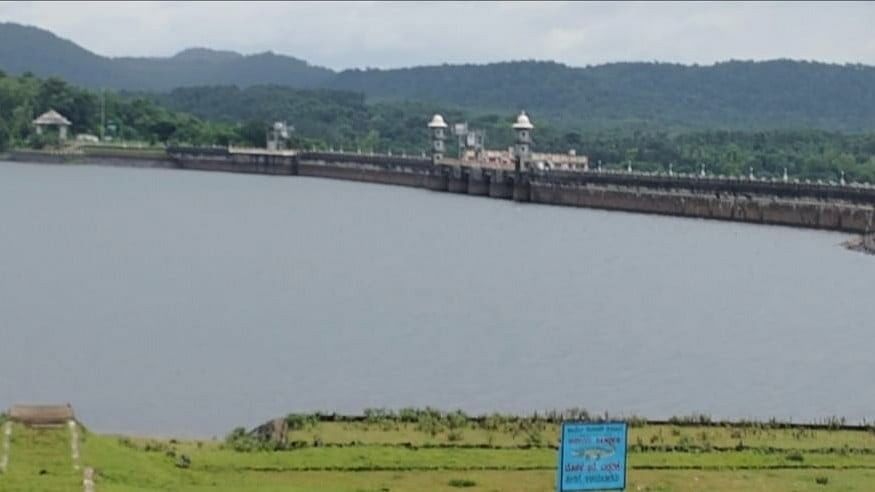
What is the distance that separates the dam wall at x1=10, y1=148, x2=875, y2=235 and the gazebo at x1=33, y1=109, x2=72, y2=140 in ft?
12.6

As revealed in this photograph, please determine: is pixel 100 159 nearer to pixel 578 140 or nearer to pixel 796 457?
pixel 578 140

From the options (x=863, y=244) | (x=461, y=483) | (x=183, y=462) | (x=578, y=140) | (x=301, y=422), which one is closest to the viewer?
(x=461, y=483)

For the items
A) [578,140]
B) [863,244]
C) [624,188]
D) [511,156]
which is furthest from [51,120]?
[863,244]

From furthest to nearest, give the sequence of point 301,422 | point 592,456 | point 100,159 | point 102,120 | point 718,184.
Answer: point 102,120 → point 100,159 → point 718,184 → point 301,422 → point 592,456

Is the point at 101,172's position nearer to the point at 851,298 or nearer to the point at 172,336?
the point at 851,298

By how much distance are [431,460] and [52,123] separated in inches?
6128

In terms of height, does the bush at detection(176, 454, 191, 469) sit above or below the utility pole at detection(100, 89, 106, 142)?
above

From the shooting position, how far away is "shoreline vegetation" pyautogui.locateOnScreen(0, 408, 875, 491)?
64.6ft

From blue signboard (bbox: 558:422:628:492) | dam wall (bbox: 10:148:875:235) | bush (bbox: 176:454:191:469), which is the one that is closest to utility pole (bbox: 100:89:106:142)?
dam wall (bbox: 10:148:875:235)

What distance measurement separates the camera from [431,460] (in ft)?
72.7

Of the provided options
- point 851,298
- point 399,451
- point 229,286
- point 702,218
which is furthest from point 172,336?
point 702,218

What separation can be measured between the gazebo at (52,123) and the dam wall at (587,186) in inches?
151

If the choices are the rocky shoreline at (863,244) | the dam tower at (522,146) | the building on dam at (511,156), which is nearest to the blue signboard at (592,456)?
the rocky shoreline at (863,244)

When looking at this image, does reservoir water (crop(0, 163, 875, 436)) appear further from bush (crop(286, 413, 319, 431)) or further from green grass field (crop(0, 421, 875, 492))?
green grass field (crop(0, 421, 875, 492))
